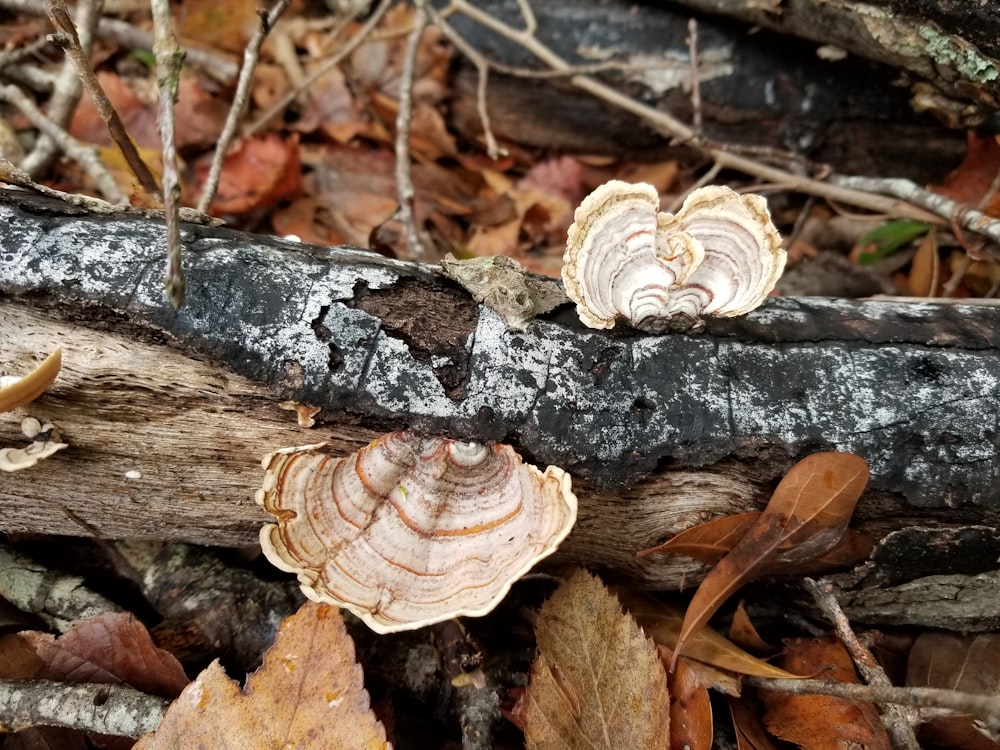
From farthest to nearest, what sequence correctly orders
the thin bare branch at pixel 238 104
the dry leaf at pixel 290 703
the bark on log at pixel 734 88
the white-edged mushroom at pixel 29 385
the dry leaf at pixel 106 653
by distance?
the bark on log at pixel 734 88 < the thin bare branch at pixel 238 104 < the dry leaf at pixel 106 653 < the dry leaf at pixel 290 703 < the white-edged mushroom at pixel 29 385

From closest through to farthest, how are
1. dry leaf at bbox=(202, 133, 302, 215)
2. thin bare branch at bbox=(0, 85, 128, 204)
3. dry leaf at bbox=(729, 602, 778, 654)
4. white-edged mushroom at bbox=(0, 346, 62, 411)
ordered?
white-edged mushroom at bbox=(0, 346, 62, 411) < dry leaf at bbox=(729, 602, 778, 654) < thin bare branch at bbox=(0, 85, 128, 204) < dry leaf at bbox=(202, 133, 302, 215)

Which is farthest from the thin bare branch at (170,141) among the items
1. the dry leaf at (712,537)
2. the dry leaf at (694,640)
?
the dry leaf at (694,640)

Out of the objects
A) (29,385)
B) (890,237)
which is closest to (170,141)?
(29,385)

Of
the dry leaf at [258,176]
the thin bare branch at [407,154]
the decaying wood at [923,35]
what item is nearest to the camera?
the decaying wood at [923,35]

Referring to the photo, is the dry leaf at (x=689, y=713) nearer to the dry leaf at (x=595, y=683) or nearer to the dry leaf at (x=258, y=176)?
the dry leaf at (x=595, y=683)

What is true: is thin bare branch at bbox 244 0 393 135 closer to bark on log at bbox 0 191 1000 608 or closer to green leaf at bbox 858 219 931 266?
bark on log at bbox 0 191 1000 608

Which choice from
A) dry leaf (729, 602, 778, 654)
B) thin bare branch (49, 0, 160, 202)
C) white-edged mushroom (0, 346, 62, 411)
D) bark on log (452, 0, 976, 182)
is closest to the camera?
white-edged mushroom (0, 346, 62, 411)

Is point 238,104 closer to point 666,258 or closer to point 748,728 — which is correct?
point 666,258

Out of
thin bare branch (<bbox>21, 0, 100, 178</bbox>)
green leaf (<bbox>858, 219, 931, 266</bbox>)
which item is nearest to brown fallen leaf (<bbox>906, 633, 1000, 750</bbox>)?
green leaf (<bbox>858, 219, 931, 266</bbox>)
